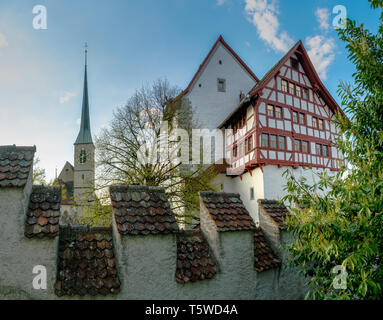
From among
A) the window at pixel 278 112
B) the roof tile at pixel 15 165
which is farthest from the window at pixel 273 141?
the roof tile at pixel 15 165

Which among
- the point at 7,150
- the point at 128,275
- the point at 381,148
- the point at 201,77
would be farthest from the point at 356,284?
the point at 201,77

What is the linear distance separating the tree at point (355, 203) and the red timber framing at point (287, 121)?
49.9ft

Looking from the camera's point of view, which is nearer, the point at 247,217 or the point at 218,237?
the point at 218,237

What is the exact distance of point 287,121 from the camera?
20578 mm

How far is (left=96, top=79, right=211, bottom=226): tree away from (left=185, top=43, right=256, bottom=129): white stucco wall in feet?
23.6

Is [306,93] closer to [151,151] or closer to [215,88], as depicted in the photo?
[215,88]

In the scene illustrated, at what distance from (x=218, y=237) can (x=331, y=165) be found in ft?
66.4

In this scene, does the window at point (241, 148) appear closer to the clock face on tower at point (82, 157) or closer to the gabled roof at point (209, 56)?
the gabled roof at point (209, 56)

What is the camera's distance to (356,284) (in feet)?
10.1

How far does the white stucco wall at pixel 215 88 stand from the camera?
2386cm

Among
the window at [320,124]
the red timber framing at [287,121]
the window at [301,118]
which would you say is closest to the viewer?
the red timber framing at [287,121]

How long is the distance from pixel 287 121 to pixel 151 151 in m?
10.7

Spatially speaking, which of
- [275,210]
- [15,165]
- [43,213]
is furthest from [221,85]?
[43,213]
